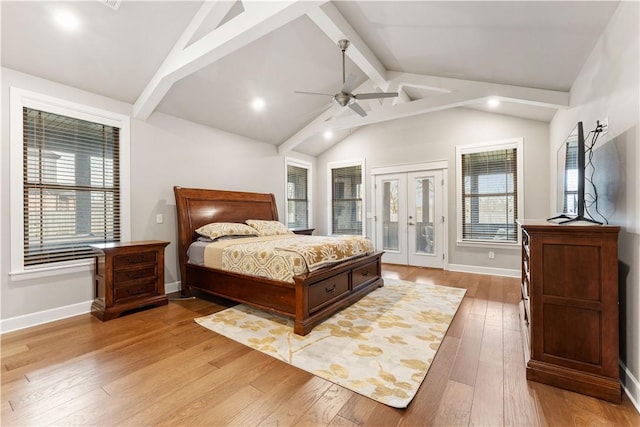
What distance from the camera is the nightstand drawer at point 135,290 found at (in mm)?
3168

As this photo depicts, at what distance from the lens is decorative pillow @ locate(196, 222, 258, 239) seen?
3955 millimetres

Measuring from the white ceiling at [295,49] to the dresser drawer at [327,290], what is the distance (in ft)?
8.09

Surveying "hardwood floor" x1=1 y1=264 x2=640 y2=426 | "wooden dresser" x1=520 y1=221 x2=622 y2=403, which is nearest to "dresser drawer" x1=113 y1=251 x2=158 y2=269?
"hardwood floor" x1=1 y1=264 x2=640 y2=426

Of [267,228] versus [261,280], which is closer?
[261,280]

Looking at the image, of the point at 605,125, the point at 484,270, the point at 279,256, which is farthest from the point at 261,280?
the point at 484,270

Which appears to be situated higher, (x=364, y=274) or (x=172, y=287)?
(x=364, y=274)

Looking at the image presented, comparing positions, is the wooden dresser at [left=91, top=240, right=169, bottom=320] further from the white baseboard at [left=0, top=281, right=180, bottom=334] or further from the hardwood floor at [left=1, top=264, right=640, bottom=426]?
the hardwood floor at [left=1, top=264, right=640, bottom=426]

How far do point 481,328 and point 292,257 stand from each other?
2038 millimetres

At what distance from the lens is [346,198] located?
7012 mm

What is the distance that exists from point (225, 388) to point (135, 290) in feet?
6.94

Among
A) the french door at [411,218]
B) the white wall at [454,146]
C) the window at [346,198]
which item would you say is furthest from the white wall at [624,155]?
the window at [346,198]

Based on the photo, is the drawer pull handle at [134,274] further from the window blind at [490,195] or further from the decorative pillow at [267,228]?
the window blind at [490,195]

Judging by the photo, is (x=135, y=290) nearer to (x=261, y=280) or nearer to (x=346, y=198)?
(x=261, y=280)

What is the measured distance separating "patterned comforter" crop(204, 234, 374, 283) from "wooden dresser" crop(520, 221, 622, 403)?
1805 millimetres
